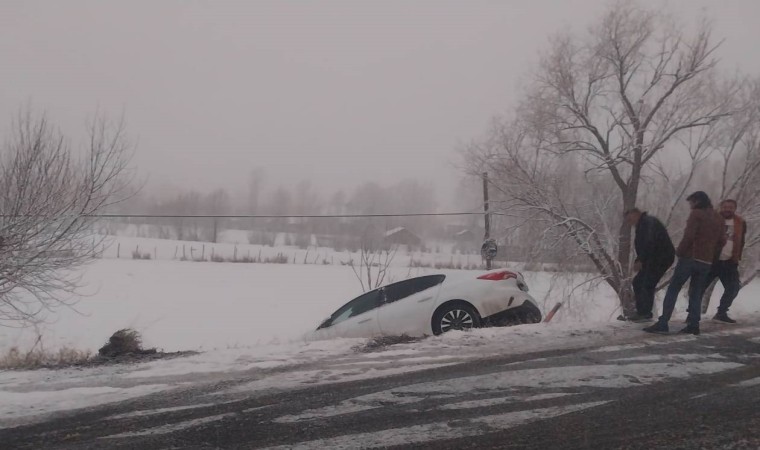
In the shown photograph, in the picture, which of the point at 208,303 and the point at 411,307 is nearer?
the point at 411,307

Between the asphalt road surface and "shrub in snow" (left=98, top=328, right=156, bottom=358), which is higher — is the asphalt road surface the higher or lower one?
the lower one

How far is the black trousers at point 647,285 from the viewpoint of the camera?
22.5 feet

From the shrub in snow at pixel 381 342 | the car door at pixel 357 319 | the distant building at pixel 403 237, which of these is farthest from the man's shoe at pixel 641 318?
the distant building at pixel 403 237

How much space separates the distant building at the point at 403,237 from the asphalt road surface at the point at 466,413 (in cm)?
2218

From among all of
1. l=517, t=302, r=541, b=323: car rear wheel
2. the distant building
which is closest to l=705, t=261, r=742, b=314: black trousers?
l=517, t=302, r=541, b=323: car rear wheel

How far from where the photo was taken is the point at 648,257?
690cm

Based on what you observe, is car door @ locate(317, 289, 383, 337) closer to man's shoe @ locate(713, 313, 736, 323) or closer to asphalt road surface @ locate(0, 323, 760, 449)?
asphalt road surface @ locate(0, 323, 760, 449)

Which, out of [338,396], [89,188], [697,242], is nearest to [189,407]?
[338,396]

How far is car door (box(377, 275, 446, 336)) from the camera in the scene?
759 cm

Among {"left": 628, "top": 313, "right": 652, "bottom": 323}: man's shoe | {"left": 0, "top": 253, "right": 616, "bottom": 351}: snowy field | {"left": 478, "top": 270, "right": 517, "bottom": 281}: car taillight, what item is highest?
{"left": 478, "top": 270, "right": 517, "bottom": 281}: car taillight

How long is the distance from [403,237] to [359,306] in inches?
953

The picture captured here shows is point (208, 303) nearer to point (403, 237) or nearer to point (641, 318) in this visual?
point (403, 237)

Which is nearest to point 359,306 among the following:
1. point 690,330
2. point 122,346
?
point 122,346

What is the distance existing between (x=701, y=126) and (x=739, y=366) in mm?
18618
